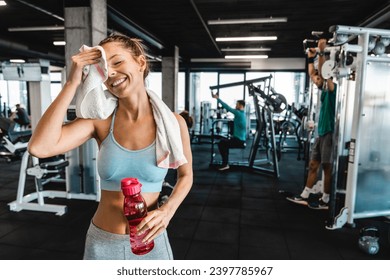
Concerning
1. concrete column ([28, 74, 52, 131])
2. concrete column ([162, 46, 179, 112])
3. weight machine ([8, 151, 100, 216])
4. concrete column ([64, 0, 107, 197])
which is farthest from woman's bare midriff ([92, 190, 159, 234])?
concrete column ([162, 46, 179, 112])

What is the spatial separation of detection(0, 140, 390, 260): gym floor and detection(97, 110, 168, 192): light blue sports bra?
150 cm

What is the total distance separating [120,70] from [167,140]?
248mm

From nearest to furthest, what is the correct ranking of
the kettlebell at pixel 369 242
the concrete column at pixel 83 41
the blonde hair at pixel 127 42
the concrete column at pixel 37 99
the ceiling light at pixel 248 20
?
the blonde hair at pixel 127 42
the kettlebell at pixel 369 242
the concrete column at pixel 83 41
the concrete column at pixel 37 99
the ceiling light at pixel 248 20

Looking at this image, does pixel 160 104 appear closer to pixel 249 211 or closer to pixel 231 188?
pixel 249 211

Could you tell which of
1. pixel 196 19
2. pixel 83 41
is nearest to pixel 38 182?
pixel 83 41

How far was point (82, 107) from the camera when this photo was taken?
846mm

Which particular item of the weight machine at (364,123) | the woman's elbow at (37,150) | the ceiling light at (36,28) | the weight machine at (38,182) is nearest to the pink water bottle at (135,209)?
the woman's elbow at (37,150)

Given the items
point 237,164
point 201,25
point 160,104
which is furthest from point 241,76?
point 160,104

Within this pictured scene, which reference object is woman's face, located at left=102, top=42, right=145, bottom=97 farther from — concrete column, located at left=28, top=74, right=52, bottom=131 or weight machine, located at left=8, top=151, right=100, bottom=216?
concrete column, located at left=28, top=74, right=52, bottom=131

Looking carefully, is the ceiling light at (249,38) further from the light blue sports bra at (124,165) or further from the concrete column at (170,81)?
the light blue sports bra at (124,165)

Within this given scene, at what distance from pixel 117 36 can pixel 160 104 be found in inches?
9.4

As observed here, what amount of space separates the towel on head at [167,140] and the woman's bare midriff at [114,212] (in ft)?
0.42

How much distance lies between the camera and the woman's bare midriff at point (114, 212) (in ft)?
2.89

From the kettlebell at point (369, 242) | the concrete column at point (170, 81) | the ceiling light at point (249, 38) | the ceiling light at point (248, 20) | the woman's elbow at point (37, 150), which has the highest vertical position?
the ceiling light at point (249, 38)
